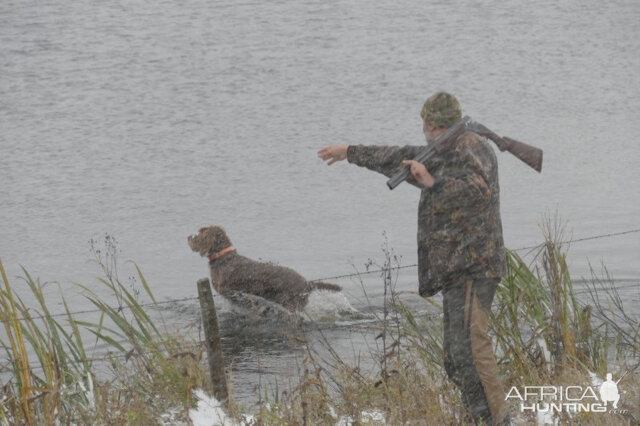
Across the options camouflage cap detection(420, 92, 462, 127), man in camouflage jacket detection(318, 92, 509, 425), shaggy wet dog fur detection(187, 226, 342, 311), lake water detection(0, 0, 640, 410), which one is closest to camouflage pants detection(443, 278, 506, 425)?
Answer: man in camouflage jacket detection(318, 92, 509, 425)

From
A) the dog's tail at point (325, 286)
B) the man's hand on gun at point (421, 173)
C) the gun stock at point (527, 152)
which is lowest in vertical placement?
the dog's tail at point (325, 286)

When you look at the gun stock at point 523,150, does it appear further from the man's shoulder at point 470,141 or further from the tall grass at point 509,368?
the tall grass at point 509,368

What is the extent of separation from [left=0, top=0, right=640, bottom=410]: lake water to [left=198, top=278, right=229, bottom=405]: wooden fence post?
2.19 meters

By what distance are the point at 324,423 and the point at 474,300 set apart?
1108 millimetres

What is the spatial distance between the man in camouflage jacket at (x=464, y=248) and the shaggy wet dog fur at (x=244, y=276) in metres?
5.11

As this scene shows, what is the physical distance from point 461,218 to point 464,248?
146mm

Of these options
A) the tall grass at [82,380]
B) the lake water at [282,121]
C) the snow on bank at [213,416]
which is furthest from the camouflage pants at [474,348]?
the lake water at [282,121]

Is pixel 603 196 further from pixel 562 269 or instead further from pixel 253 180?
pixel 562 269

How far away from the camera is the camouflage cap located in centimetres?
505

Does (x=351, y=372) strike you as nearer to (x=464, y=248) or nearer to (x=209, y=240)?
(x=464, y=248)

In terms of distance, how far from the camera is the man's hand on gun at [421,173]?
16.0 ft

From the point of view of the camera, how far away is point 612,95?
72.7 ft

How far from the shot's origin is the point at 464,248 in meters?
5.03

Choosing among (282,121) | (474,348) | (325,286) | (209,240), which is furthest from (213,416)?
(282,121)
